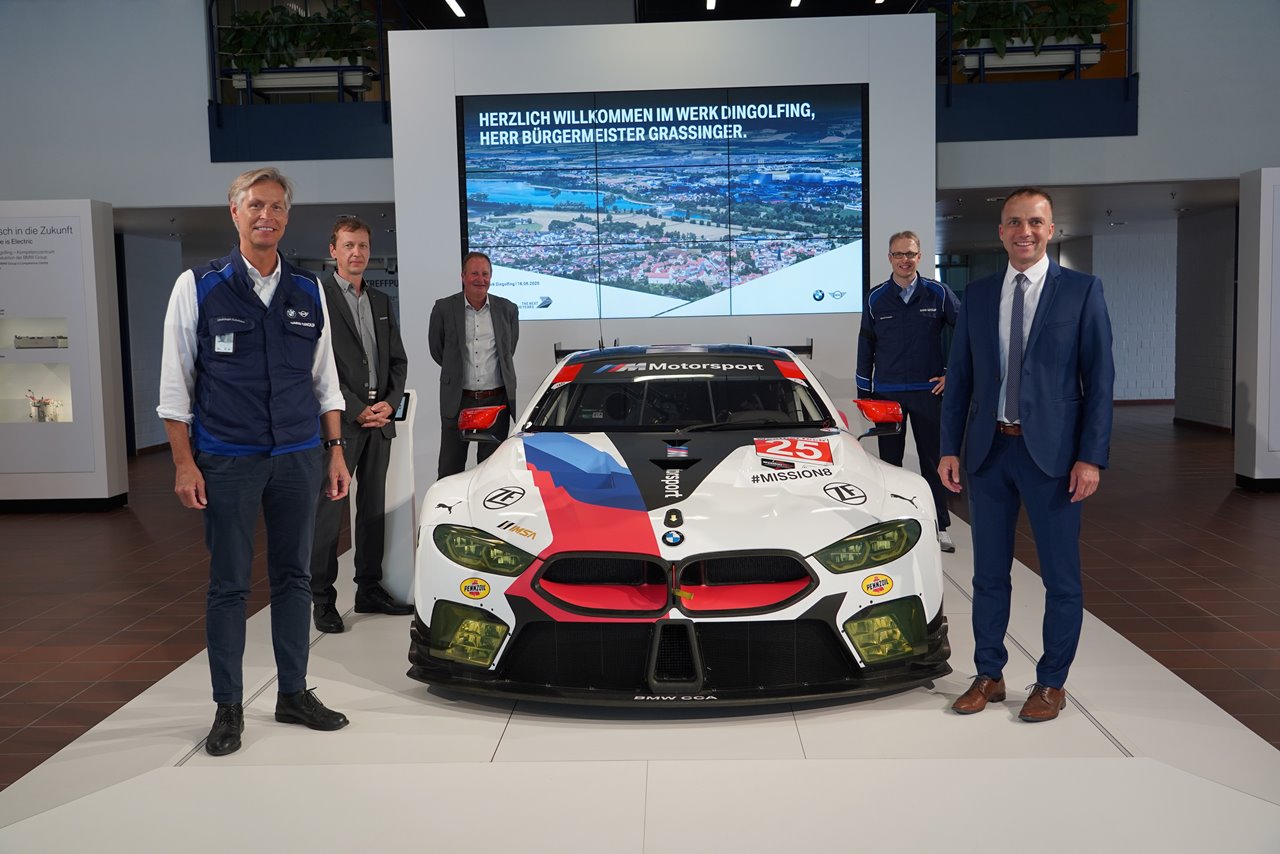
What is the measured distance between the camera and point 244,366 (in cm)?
285

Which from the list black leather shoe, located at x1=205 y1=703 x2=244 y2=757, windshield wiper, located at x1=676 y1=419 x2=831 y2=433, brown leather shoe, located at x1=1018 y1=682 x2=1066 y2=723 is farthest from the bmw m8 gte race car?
black leather shoe, located at x1=205 y1=703 x2=244 y2=757

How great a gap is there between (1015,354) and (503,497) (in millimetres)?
1544

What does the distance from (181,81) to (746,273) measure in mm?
5815

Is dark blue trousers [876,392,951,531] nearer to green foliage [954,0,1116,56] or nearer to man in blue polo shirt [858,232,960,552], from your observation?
man in blue polo shirt [858,232,960,552]

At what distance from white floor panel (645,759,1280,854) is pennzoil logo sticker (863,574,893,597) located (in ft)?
1.45

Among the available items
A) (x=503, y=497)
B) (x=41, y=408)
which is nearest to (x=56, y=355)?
(x=41, y=408)

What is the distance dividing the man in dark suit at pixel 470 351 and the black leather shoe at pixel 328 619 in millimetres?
1178

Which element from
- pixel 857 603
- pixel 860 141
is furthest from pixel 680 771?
pixel 860 141

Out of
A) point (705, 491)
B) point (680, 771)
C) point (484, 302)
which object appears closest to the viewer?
point (680, 771)

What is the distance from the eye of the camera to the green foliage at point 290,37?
9352mm

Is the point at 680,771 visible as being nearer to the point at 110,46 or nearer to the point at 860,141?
the point at 860,141

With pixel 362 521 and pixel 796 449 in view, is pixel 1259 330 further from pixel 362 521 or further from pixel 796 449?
pixel 362 521

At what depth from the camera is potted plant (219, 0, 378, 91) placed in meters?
9.36

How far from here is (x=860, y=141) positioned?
7.34 metres
